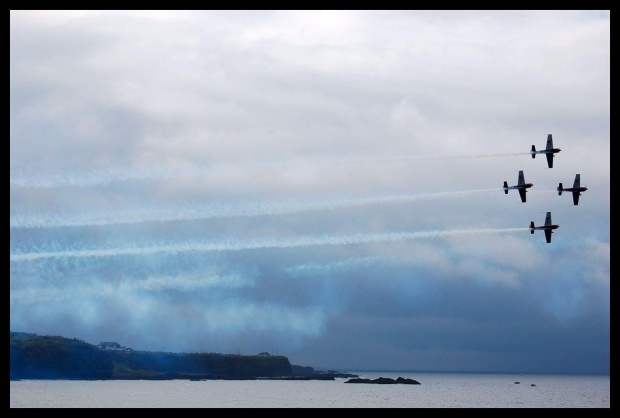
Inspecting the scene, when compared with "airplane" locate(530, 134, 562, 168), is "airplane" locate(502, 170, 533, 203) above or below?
below

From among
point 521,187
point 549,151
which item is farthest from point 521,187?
point 549,151

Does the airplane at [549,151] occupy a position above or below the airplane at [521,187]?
above

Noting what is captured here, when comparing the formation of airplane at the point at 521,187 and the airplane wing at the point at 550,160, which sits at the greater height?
the airplane wing at the point at 550,160

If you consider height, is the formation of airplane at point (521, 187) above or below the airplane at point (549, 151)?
below

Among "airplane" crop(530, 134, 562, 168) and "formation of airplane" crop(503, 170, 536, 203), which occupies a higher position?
"airplane" crop(530, 134, 562, 168)

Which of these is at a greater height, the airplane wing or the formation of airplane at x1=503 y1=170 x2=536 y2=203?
the airplane wing

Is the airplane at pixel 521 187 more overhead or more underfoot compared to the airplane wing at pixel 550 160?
more underfoot

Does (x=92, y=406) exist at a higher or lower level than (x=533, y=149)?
lower

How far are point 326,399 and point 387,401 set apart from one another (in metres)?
11.6

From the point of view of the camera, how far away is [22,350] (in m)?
199
